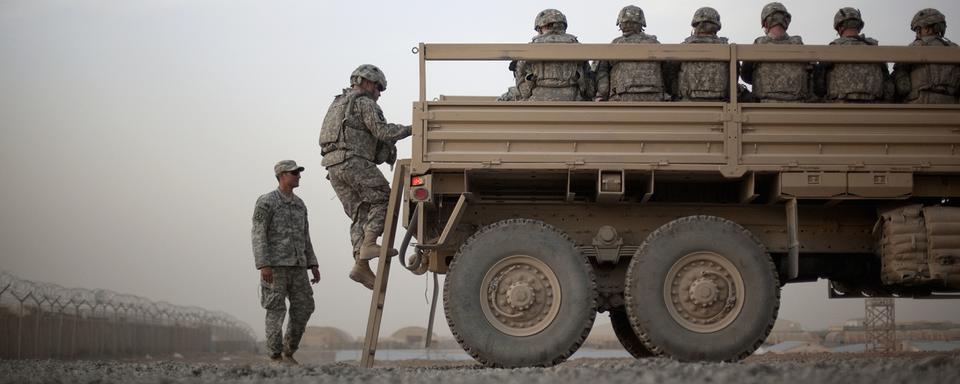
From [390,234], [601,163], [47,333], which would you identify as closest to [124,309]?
[47,333]

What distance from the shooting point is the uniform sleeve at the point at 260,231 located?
30.5 feet

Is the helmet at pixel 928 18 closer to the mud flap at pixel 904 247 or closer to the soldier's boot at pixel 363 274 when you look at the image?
the mud flap at pixel 904 247

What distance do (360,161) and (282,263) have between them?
1520 mm

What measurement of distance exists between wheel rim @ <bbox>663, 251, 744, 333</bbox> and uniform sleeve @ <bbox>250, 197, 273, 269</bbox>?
3.75 meters

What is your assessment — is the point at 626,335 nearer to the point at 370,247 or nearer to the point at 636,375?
the point at 370,247

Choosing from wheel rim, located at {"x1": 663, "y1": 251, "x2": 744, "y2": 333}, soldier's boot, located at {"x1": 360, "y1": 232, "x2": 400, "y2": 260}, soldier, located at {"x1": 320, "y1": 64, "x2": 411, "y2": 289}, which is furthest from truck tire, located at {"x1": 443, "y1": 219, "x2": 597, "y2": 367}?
soldier, located at {"x1": 320, "y1": 64, "x2": 411, "y2": 289}

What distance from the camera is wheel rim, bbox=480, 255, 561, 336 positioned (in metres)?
7.40

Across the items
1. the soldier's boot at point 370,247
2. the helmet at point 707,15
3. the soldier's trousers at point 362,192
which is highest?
the helmet at point 707,15

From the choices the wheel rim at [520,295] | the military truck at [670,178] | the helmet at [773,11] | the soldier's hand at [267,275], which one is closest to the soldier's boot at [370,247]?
the military truck at [670,178]

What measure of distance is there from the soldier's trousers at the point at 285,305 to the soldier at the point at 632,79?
3.28 m

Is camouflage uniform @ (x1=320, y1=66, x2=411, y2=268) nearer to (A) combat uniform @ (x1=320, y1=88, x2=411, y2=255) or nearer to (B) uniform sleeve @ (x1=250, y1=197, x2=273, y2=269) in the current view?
(A) combat uniform @ (x1=320, y1=88, x2=411, y2=255)

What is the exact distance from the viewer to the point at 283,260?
937cm

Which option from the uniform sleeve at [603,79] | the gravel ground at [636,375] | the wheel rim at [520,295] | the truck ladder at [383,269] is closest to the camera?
the gravel ground at [636,375]

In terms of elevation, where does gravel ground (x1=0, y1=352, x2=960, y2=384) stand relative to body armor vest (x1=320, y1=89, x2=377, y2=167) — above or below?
below
